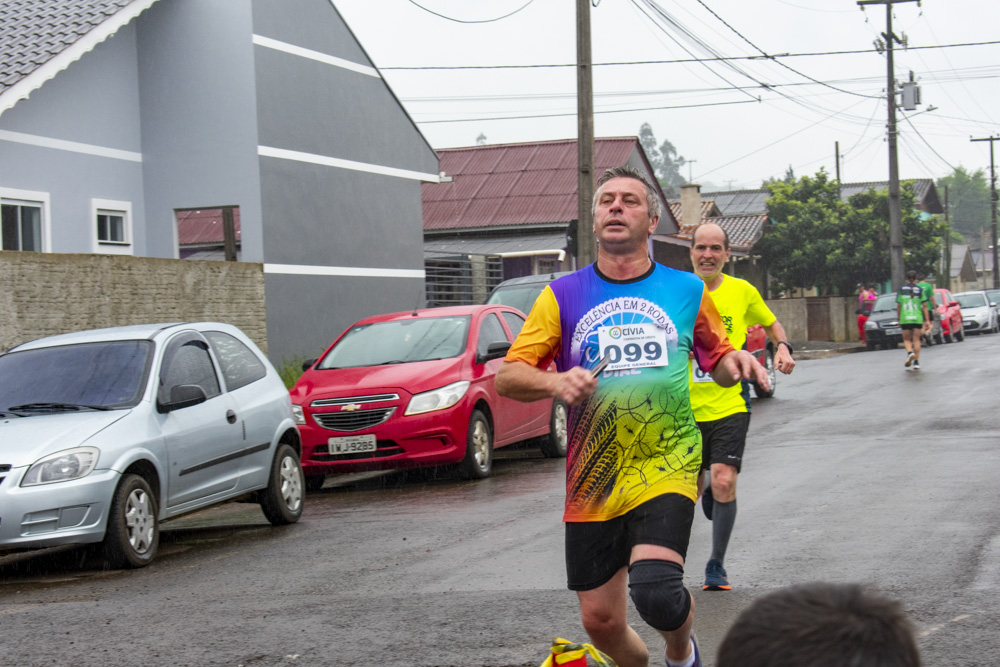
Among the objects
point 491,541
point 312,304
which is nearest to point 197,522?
point 491,541

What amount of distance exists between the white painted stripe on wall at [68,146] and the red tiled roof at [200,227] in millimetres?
13691

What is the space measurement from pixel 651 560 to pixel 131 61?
18156mm

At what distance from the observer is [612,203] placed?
4480mm

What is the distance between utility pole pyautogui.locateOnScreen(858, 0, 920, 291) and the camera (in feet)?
129

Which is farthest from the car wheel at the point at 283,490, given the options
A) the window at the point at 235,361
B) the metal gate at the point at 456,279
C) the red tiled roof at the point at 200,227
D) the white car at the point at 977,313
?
the white car at the point at 977,313

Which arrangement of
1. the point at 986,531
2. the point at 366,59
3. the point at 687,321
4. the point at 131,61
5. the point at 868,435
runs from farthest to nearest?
the point at 366,59
the point at 131,61
the point at 868,435
the point at 986,531
the point at 687,321

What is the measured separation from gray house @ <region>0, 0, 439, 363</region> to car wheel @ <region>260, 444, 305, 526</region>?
8330mm

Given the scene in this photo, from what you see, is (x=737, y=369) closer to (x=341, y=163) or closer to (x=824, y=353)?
(x=341, y=163)

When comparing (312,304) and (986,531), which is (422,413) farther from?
(312,304)

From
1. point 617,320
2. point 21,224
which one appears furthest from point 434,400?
point 21,224

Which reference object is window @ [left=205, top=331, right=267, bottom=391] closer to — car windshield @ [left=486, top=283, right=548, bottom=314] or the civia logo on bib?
the civia logo on bib

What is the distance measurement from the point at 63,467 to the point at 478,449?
4954 mm

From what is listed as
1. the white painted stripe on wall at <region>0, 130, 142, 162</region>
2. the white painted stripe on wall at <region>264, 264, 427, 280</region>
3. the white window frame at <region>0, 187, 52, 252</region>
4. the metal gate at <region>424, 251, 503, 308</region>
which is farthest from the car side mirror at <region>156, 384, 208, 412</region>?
the metal gate at <region>424, 251, 503, 308</region>

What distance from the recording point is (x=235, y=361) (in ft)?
33.7
